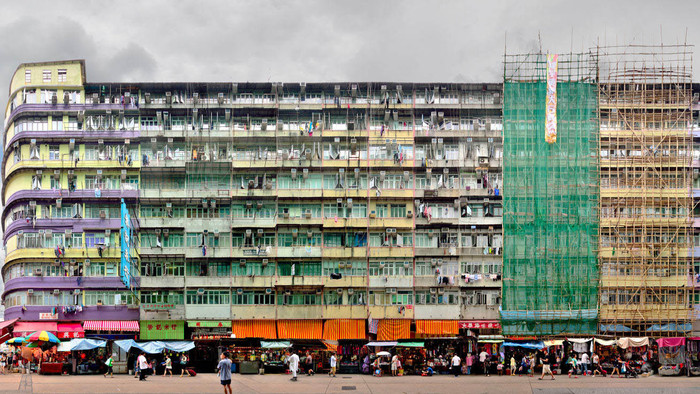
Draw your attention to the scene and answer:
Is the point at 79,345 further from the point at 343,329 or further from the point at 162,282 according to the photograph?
the point at 343,329

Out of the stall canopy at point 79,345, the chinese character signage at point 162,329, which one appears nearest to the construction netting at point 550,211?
the chinese character signage at point 162,329

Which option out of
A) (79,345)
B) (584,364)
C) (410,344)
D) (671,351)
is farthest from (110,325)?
(671,351)

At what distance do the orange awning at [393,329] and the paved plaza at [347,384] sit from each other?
14.8 m

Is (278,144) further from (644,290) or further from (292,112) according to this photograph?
(644,290)

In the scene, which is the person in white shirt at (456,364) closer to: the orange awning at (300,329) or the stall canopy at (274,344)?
Result: the stall canopy at (274,344)

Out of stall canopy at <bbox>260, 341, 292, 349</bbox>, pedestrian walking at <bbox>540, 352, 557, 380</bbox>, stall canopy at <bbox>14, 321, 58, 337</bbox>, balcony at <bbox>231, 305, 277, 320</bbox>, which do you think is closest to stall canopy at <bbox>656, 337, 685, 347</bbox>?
pedestrian walking at <bbox>540, 352, 557, 380</bbox>

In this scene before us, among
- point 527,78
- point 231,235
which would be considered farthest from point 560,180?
point 231,235

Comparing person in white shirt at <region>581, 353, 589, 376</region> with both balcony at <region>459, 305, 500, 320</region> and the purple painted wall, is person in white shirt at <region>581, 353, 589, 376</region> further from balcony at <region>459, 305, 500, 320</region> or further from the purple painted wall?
the purple painted wall

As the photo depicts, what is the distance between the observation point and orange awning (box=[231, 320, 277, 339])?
7644 cm

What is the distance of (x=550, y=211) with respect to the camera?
254ft

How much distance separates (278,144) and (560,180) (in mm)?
23527

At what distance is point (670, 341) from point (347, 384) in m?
27.2

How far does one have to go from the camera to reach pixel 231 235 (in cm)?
7800

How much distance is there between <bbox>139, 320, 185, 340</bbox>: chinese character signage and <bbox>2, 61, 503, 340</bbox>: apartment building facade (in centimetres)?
11
